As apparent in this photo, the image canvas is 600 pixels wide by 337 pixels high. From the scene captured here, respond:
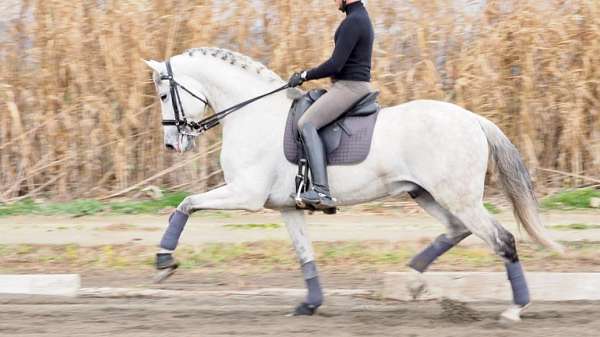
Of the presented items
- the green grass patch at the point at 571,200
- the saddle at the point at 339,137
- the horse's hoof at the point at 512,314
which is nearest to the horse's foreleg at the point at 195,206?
the saddle at the point at 339,137

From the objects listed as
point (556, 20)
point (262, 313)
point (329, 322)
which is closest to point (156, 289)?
point (262, 313)

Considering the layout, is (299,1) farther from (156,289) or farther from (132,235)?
(156,289)

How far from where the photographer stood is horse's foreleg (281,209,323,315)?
7.86m

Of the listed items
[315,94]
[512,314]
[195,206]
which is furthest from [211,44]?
[512,314]

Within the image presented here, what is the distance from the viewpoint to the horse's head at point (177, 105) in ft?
26.4

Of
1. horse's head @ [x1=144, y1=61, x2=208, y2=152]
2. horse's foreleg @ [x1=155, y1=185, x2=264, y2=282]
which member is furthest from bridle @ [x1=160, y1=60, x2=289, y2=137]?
horse's foreleg @ [x1=155, y1=185, x2=264, y2=282]

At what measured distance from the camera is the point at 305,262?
796 cm

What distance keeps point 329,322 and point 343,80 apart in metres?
1.87

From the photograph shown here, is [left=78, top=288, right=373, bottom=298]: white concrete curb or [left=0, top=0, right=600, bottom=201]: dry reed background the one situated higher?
[left=0, top=0, right=600, bottom=201]: dry reed background

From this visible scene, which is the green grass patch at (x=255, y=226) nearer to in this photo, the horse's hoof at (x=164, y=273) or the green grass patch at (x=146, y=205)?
the green grass patch at (x=146, y=205)

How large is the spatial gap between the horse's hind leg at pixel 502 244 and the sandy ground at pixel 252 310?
16 cm

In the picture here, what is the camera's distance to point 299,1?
13445 mm

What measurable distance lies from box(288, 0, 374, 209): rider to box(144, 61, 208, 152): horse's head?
2.82ft

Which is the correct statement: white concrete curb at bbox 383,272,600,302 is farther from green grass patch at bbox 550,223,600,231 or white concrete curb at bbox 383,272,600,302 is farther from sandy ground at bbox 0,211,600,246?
green grass patch at bbox 550,223,600,231
